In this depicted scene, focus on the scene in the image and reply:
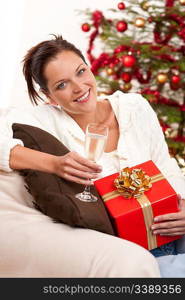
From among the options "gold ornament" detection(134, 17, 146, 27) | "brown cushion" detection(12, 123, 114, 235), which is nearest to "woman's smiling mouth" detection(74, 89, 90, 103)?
"brown cushion" detection(12, 123, 114, 235)

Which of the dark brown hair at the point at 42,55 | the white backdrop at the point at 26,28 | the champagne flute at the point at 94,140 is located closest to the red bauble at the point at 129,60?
the dark brown hair at the point at 42,55

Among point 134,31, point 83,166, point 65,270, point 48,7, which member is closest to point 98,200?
point 83,166

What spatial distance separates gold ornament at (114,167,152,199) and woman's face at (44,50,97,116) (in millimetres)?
492

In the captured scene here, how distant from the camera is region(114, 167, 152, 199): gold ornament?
1690 mm

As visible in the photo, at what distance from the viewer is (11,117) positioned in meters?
2.09

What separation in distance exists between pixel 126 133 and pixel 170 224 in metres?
0.59

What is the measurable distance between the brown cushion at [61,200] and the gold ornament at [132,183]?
98mm

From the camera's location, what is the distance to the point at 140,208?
1.67 meters

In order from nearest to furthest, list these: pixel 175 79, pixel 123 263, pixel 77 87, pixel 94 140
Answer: pixel 123 263 → pixel 94 140 → pixel 77 87 → pixel 175 79

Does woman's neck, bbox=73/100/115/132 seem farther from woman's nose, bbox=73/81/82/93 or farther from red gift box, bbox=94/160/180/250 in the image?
red gift box, bbox=94/160/180/250

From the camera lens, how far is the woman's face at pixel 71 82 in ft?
6.83

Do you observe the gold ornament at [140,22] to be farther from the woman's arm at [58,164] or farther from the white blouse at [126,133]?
the woman's arm at [58,164]

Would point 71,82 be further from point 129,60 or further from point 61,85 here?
point 129,60

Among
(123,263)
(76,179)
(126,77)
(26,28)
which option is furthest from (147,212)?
(26,28)
